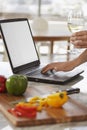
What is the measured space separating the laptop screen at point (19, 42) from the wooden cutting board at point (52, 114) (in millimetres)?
418

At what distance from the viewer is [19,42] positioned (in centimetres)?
176

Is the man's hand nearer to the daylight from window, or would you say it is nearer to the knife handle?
the knife handle

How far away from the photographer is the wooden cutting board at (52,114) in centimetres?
108

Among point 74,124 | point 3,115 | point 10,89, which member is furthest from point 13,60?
point 74,124

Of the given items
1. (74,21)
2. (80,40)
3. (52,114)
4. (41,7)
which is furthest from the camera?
(41,7)

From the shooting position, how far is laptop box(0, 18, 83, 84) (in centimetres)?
164

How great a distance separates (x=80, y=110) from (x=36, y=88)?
35cm

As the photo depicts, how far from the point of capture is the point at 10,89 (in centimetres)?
136

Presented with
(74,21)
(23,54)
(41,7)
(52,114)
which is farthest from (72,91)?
(41,7)

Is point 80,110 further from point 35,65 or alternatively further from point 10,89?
point 35,65

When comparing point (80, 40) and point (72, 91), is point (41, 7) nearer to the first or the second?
point (80, 40)

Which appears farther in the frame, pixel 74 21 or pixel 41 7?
pixel 41 7

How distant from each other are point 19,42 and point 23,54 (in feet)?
0.23

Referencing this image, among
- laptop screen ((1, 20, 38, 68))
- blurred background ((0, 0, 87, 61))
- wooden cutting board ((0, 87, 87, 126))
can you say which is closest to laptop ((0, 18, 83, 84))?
laptop screen ((1, 20, 38, 68))
